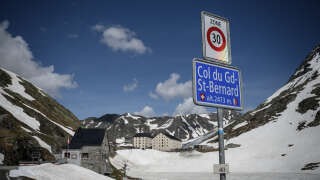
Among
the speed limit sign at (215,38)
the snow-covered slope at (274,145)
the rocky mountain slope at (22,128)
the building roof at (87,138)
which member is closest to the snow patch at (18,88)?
the rocky mountain slope at (22,128)

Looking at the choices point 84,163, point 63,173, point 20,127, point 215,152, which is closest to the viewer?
point 63,173

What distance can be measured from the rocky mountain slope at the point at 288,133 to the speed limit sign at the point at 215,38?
74.4 meters

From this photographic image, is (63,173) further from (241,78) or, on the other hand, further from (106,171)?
(241,78)

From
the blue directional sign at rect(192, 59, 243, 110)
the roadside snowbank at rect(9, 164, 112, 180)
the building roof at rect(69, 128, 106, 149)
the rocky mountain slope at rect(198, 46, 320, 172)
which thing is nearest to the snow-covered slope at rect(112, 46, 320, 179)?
the rocky mountain slope at rect(198, 46, 320, 172)

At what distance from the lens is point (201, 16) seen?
7852 mm

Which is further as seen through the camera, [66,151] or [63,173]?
[66,151]

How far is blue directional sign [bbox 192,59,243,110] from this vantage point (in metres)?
7.08

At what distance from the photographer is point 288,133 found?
357ft

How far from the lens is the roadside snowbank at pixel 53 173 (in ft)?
104

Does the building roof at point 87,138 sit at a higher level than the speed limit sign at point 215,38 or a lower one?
lower

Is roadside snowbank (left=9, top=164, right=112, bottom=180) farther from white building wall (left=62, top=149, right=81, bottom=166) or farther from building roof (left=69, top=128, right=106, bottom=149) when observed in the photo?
building roof (left=69, top=128, right=106, bottom=149)

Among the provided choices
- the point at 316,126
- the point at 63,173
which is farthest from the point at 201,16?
the point at 316,126

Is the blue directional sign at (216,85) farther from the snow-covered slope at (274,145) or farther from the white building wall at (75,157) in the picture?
the snow-covered slope at (274,145)

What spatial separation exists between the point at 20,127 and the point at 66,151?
28.3 metres
